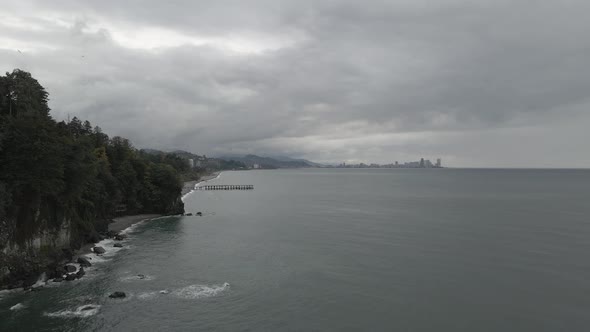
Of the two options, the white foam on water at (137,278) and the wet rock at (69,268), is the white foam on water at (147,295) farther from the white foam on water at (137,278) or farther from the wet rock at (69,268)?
the wet rock at (69,268)

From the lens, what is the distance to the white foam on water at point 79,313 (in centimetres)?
3275

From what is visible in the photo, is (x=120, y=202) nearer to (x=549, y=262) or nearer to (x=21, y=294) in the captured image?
(x=21, y=294)

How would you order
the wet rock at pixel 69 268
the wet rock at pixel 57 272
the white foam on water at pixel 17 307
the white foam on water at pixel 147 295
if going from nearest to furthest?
the white foam on water at pixel 17 307 → the white foam on water at pixel 147 295 → the wet rock at pixel 57 272 → the wet rock at pixel 69 268

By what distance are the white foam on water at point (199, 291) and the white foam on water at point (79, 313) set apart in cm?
697

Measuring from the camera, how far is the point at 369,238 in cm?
6450

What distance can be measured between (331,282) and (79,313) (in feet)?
76.0

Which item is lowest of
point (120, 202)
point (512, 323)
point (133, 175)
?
point (512, 323)

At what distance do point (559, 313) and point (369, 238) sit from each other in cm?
3198

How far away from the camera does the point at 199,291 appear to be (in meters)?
38.9

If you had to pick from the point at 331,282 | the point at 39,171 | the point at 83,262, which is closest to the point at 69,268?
the point at 83,262

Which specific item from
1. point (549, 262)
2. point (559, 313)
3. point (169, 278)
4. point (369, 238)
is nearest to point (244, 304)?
point (169, 278)

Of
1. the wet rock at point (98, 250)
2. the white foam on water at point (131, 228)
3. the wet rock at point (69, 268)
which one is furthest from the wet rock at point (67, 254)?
the white foam on water at point (131, 228)

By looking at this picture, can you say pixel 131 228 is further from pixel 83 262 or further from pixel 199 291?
pixel 199 291

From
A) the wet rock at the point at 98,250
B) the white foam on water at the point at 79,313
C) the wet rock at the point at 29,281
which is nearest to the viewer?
the white foam on water at the point at 79,313
